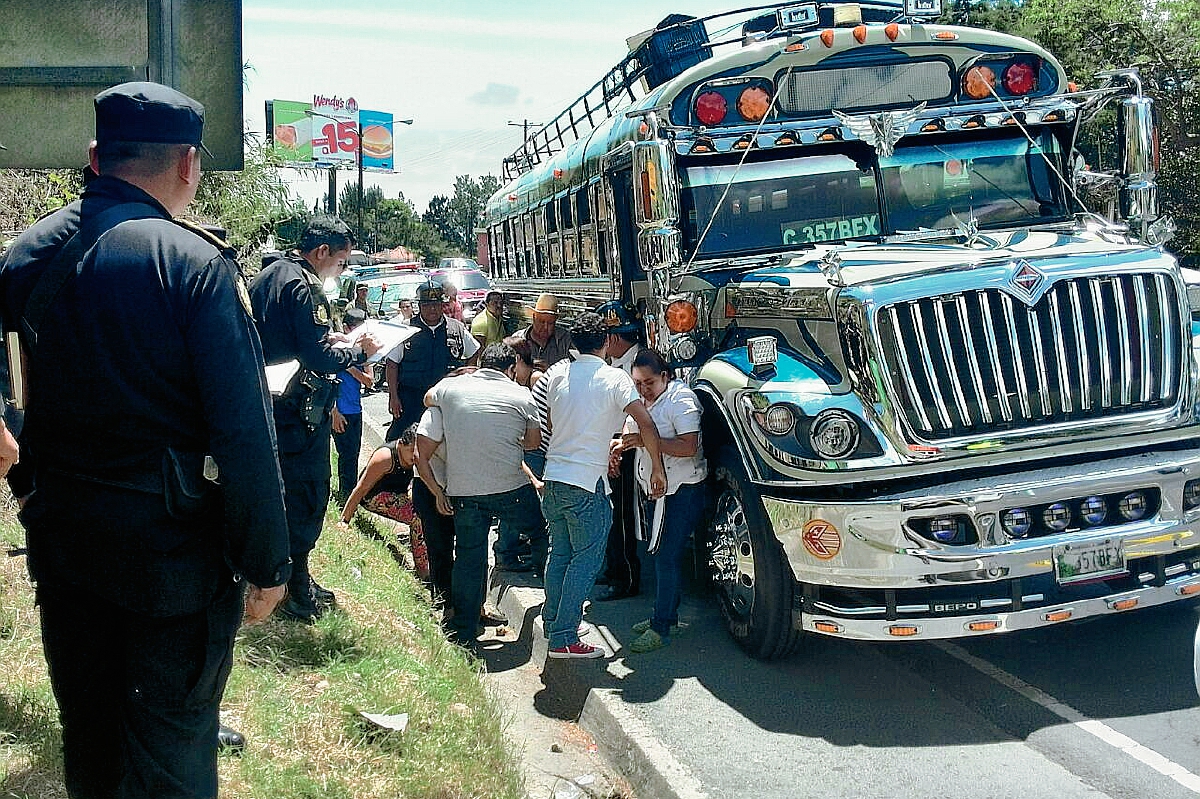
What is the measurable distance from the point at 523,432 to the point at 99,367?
13.2 ft

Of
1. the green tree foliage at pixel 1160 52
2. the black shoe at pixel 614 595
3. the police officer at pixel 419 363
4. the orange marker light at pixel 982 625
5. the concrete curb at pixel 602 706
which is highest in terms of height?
the green tree foliage at pixel 1160 52

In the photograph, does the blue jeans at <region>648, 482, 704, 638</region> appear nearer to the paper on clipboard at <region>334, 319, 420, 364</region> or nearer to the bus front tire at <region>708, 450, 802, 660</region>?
the bus front tire at <region>708, 450, 802, 660</region>

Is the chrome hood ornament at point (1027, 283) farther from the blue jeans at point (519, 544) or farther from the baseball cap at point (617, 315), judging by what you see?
the blue jeans at point (519, 544)

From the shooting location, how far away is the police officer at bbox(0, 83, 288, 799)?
2.90 metres

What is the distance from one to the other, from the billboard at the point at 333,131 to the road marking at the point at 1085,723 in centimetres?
8021

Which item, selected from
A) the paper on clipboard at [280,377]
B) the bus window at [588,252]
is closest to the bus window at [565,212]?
the bus window at [588,252]

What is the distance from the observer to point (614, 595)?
25.5 ft

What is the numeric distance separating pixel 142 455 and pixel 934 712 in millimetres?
3969

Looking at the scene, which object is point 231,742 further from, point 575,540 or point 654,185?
point 654,185

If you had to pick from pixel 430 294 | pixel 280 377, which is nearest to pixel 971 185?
pixel 430 294

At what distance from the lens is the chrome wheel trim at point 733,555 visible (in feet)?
20.4

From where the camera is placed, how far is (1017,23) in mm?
24156

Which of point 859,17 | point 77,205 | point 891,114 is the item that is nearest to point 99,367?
point 77,205

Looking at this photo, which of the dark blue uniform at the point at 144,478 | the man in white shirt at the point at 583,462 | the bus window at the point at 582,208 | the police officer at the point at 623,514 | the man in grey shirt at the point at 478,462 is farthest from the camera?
the bus window at the point at 582,208
